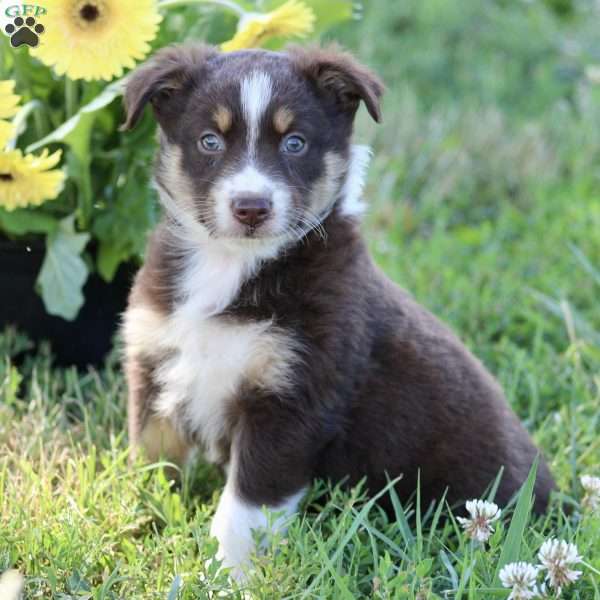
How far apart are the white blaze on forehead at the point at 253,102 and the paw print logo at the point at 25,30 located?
3.05ft

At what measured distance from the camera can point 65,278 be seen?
421cm

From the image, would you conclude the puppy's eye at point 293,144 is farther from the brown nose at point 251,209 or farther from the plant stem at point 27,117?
the plant stem at point 27,117

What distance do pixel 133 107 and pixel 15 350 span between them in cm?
163

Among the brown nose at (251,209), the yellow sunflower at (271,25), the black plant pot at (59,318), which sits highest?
the yellow sunflower at (271,25)

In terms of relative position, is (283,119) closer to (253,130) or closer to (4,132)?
(253,130)

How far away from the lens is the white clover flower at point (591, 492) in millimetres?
3539

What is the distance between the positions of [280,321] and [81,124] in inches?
52.2

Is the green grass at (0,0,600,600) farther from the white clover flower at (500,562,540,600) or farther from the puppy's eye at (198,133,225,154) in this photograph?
the puppy's eye at (198,133,225,154)

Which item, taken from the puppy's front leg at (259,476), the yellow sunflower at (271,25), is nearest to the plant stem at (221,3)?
the yellow sunflower at (271,25)

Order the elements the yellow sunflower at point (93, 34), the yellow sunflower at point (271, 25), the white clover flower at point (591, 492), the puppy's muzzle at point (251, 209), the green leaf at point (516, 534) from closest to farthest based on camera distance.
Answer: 1. the green leaf at point (516, 534)
2. the puppy's muzzle at point (251, 209)
3. the white clover flower at point (591, 492)
4. the yellow sunflower at point (93, 34)
5. the yellow sunflower at point (271, 25)

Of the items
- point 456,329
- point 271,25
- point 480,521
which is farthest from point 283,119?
point 456,329

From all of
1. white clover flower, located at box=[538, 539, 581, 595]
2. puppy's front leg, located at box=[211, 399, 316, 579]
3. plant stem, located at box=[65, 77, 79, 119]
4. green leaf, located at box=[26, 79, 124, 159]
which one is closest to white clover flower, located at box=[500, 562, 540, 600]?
white clover flower, located at box=[538, 539, 581, 595]

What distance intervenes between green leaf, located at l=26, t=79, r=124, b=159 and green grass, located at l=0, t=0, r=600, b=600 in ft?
2.99

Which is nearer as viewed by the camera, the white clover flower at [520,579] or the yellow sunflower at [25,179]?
the white clover flower at [520,579]
